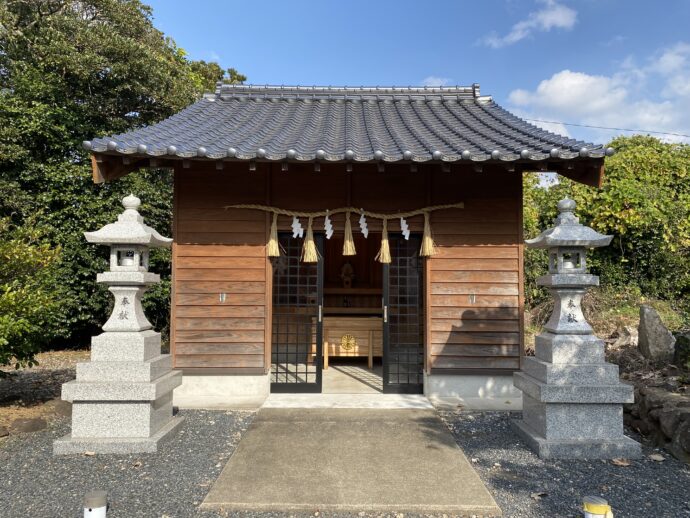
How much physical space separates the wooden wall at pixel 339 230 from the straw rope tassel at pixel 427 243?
0.45 ft

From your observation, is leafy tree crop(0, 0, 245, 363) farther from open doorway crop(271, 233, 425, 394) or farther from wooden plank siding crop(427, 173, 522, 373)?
wooden plank siding crop(427, 173, 522, 373)

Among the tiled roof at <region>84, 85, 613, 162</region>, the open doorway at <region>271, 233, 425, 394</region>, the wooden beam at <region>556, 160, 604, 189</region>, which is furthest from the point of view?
the open doorway at <region>271, 233, 425, 394</region>

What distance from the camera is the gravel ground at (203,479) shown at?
3064 millimetres

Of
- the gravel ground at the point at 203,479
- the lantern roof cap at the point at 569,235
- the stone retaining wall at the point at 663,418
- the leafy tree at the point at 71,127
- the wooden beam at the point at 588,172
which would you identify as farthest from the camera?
the leafy tree at the point at 71,127

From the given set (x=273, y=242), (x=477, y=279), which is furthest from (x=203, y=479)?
(x=477, y=279)

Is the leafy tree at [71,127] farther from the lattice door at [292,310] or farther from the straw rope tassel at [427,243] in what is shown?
the straw rope tassel at [427,243]

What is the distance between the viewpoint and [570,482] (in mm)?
3500

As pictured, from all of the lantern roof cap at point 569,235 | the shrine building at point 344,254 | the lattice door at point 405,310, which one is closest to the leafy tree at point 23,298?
the shrine building at point 344,254

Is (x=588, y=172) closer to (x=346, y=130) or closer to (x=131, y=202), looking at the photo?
(x=346, y=130)

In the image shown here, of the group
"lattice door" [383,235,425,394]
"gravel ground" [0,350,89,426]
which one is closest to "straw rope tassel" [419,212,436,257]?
"lattice door" [383,235,425,394]

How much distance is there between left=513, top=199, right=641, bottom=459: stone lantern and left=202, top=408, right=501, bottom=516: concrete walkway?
996 millimetres

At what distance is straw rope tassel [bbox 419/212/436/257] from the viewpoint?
6105 millimetres

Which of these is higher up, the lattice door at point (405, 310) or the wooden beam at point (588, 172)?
the wooden beam at point (588, 172)

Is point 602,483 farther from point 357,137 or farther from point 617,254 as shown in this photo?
point 617,254
